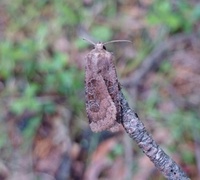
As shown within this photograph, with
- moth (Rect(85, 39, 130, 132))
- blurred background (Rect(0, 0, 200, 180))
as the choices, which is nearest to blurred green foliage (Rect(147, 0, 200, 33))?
blurred background (Rect(0, 0, 200, 180))

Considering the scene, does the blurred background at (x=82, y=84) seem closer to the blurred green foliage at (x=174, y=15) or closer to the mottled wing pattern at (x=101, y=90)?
the blurred green foliage at (x=174, y=15)

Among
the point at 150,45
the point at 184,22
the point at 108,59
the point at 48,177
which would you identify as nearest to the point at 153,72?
the point at 150,45

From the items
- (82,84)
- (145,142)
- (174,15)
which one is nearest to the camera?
(145,142)

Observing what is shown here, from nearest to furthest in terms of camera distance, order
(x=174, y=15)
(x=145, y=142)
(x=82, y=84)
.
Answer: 1. (x=145, y=142)
2. (x=82, y=84)
3. (x=174, y=15)

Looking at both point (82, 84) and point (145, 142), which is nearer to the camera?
point (145, 142)

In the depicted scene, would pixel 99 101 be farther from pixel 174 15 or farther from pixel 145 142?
pixel 174 15

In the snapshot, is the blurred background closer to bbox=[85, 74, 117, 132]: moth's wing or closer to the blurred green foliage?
the blurred green foliage

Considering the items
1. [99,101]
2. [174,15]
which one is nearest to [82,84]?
[174,15]
